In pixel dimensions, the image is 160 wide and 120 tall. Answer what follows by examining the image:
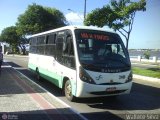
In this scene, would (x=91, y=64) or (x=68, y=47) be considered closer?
(x=91, y=64)

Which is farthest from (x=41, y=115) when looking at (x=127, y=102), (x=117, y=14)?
(x=117, y=14)

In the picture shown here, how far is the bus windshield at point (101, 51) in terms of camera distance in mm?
9746

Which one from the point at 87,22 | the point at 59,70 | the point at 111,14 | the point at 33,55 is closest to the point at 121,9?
the point at 111,14

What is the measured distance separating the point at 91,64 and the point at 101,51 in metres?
0.82

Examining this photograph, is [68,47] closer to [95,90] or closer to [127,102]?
[95,90]

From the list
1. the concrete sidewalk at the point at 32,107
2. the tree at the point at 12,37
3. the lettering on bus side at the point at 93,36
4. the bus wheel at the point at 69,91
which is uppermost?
the tree at the point at 12,37

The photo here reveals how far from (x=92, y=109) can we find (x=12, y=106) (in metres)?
2.54

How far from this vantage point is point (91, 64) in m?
9.63

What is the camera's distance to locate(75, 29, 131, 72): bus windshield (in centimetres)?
975

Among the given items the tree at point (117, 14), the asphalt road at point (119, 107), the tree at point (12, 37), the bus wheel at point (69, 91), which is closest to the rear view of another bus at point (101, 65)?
the asphalt road at point (119, 107)

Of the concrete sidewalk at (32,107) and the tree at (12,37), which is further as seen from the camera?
the tree at (12,37)

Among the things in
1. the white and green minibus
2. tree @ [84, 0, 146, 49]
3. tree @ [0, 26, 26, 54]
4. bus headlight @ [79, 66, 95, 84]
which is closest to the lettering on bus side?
the white and green minibus

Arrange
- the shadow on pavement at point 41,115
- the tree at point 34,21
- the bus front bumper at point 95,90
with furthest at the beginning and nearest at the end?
1. the tree at point 34,21
2. the bus front bumper at point 95,90
3. the shadow on pavement at point 41,115

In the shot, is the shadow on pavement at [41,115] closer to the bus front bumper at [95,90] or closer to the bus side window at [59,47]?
the bus front bumper at [95,90]
